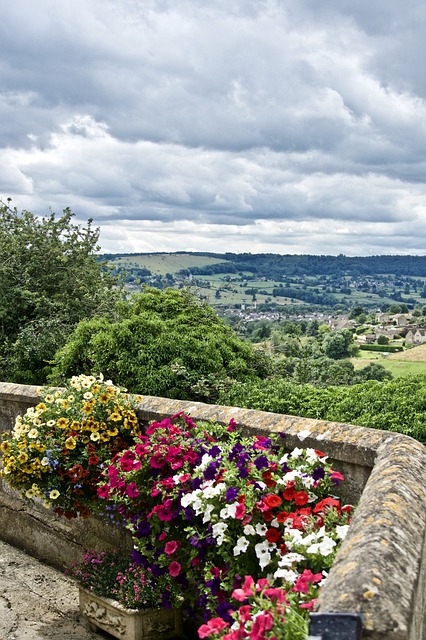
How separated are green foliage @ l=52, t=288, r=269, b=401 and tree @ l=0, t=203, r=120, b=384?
82.8 inches

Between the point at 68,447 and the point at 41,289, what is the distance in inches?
319

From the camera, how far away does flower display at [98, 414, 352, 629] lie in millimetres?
3133

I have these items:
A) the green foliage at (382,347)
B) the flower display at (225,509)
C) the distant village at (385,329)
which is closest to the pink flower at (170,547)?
the flower display at (225,509)

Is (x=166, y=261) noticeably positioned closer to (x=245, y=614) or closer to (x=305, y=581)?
(x=305, y=581)

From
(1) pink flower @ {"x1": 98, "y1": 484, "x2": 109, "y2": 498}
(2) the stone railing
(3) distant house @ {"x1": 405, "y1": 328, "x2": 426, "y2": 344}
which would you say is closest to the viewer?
(2) the stone railing

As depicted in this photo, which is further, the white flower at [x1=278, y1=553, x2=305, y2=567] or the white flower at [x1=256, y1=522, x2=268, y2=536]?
the white flower at [x1=256, y1=522, x2=268, y2=536]

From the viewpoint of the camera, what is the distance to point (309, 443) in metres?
3.96

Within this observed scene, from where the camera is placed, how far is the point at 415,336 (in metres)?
15.9

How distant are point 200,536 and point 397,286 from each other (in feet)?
164

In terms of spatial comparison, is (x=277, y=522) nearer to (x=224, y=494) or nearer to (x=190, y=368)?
(x=224, y=494)

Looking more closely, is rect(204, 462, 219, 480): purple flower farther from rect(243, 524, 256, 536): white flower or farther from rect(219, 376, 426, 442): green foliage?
rect(219, 376, 426, 442): green foliage

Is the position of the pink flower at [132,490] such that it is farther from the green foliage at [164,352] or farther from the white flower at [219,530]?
the green foliage at [164,352]

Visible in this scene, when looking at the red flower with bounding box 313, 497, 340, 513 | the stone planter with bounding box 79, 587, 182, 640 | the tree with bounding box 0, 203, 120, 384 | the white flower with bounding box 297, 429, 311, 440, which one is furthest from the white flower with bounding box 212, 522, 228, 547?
the tree with bounding box 0, 203, 120, 384

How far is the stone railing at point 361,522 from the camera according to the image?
1.95 m
